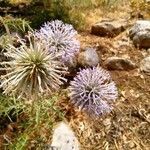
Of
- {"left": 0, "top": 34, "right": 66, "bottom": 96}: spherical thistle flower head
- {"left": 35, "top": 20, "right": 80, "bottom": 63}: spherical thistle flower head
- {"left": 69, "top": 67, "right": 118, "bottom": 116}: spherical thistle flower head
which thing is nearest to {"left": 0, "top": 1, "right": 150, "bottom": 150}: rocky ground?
{"left": 69, "top": 67, "right": 118, "bottom": 116}: spherical thistle flower head

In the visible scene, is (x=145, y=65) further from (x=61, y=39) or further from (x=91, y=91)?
(x=61, y=39)

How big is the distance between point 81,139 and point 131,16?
7.35 feet

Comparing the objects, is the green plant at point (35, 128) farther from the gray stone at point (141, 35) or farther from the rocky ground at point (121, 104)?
the gray stone at point (141, 35)

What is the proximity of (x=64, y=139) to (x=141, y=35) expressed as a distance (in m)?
1.76

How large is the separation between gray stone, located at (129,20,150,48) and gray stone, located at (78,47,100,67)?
0.71 metres

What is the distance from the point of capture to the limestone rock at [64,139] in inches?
158

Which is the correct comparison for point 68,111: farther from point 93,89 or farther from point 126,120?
point 93,89

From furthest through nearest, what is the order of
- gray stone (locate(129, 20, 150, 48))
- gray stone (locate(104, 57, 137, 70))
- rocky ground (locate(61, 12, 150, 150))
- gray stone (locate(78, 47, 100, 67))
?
gray stone (locate(129, 20, 150, 48))
gray stone (locate(104, 57, 137, 70))
gray stone (locate(78, 47, 100, 67))
rocky ground (locate(61, 12, 150, 150))

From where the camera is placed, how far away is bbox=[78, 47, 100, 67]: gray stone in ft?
15.3

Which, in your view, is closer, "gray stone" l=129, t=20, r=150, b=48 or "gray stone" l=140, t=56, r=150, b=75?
"gray stone" l=140, t=56, r=150, b=75

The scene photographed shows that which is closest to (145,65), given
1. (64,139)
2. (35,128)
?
(64,139)

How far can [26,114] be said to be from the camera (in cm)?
414

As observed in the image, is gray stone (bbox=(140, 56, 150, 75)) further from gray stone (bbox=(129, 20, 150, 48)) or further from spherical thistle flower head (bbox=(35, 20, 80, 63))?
spherical thistle flower head (bbox=(35, 20, 80, 63))

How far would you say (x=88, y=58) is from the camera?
467 centimetres
